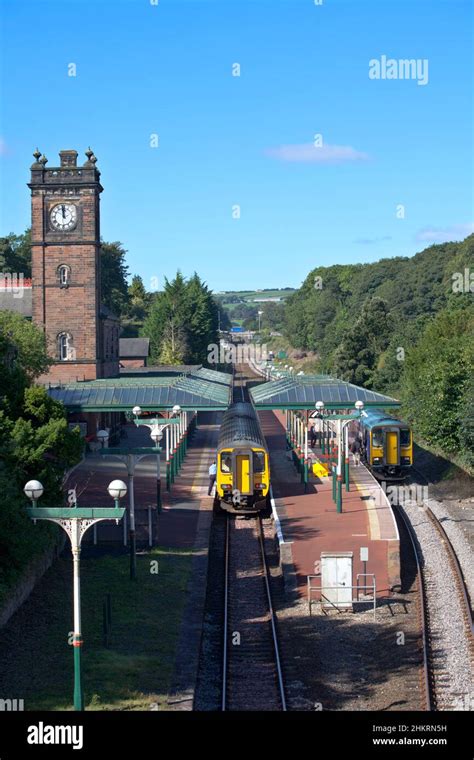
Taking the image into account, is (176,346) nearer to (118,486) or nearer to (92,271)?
(92,271)

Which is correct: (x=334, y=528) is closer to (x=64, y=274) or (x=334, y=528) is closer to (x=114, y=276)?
(x=64, y=274)

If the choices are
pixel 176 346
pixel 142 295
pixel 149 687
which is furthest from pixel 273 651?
pixel 142 295

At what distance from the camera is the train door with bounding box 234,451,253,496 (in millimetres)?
29422

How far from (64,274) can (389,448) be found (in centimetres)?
2549

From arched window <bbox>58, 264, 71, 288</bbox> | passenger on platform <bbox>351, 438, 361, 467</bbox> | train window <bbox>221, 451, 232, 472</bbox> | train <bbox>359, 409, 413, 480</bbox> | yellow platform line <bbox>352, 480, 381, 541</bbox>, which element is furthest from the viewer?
arched window <bbox>58, 264, 71, 288</bbox>

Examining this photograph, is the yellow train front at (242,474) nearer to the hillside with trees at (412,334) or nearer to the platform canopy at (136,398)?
the platform canopy at (136,398)

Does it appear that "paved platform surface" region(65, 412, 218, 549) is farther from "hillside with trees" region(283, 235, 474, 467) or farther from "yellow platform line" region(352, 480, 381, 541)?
"hillside with trees" region(283, 235, 474, 467)

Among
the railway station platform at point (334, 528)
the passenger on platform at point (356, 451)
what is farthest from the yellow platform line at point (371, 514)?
the passenger on platform at point (356, 451)

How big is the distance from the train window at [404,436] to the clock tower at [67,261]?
2330 centimetres

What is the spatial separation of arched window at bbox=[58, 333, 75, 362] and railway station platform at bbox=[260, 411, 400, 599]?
62.5 ft

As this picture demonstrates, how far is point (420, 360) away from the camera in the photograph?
52.2 m

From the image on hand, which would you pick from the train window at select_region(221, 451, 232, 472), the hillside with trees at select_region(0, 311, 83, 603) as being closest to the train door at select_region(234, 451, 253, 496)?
the train window at select_region(221, 451, 232, 472)

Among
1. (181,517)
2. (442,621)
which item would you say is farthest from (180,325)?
(442,621)

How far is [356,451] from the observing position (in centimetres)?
4309
